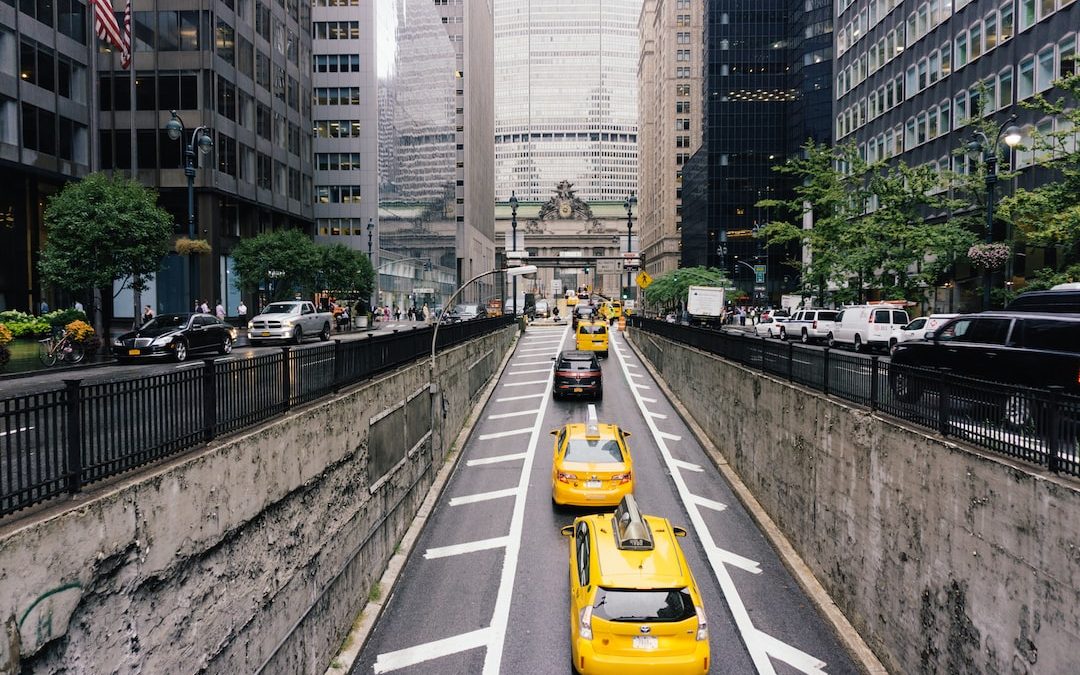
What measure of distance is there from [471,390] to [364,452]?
16358 mm

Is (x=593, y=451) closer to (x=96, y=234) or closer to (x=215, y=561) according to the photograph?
(x=215, y=561)

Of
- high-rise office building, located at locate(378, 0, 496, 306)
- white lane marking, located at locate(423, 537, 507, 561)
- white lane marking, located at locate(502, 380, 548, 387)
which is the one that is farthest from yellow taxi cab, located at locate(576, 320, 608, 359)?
high-rise office building, located at locate(378, 0, 496, 306)

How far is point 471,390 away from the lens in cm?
2977

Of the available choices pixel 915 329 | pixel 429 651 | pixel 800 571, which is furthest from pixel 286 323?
pixel 915 329

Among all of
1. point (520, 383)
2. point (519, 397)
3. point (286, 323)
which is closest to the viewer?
point (286, 323)

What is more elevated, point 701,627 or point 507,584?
point 701,627

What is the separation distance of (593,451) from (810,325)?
2577 cm

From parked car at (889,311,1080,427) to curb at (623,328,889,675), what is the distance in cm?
390

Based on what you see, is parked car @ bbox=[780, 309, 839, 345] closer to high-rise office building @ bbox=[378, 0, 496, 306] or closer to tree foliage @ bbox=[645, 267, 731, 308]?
tree foliage @ bbox=[645, 267, 731, 308]

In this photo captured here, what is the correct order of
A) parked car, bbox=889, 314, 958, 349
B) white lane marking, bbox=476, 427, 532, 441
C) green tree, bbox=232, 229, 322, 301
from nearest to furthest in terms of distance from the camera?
parked car, bbox=889, 314, 958, 349
white lane marking, bbox=476, 427, 532, 441
green tree, bbox=232, 229, 322, 301

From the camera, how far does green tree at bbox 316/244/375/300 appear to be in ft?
172

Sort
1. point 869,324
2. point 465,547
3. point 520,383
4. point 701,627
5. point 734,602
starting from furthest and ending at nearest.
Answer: point 520,383
point 869,324
point 465,547
point 734,602
point 701,627

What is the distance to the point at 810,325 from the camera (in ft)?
127

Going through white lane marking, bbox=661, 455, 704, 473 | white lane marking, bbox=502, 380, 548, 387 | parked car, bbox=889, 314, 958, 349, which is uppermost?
parked car, bbox=889, 314, 958, 349
